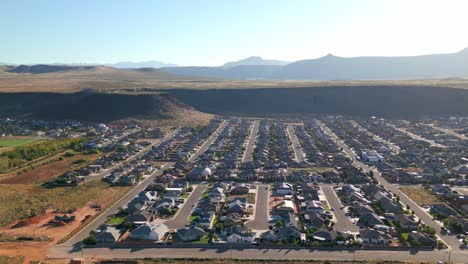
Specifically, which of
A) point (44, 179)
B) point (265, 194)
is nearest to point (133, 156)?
point (44, 179)

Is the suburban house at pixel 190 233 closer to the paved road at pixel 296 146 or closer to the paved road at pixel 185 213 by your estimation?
the paved road at pixel 185 213

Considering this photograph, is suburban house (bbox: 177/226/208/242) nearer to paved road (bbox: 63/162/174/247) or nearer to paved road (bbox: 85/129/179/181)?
paved road (bbox: 63/162/174/247)

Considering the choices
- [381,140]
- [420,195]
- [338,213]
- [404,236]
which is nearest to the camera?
[404,236]

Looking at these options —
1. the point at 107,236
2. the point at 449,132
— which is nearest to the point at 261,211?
the point at 107,236

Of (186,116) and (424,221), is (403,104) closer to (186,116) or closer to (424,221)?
(186,116)

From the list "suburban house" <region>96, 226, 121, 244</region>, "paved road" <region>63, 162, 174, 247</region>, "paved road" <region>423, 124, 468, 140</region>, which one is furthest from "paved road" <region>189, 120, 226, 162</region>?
"paved road" <region>423, 124, 468, 140</region>

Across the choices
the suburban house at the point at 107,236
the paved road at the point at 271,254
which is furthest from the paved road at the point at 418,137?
the suburban house at the point at 107,236

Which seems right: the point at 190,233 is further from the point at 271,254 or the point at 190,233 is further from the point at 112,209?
the point at 112,209
